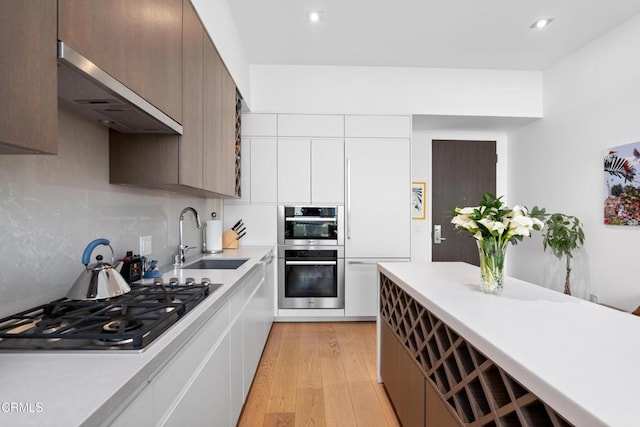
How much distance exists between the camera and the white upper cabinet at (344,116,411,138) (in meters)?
3.55

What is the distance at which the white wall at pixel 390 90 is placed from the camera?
3.65m

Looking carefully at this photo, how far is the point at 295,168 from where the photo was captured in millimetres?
3549

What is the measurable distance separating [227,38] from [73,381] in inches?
105

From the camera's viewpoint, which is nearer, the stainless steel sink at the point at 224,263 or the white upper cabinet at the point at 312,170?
the stainless steel sink at the point at 224,263

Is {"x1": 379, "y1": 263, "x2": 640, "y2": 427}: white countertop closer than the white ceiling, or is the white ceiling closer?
{"x1": 379, "y1": 263, "x2": 640, "y2": 427}: white countertop

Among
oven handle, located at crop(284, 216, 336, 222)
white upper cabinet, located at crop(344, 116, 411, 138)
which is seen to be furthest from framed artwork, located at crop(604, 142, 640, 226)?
oven handle, located at crop(284, 216, 336, 222)

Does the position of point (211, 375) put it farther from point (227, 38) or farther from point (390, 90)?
point (390, 90)

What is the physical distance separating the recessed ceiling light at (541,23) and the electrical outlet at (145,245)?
3675 millimetres

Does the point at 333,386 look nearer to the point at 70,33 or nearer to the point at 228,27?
the point at 70,33

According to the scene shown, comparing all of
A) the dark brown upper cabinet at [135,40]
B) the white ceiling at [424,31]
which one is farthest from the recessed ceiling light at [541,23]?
the dark brown upper cabinet at [135,40]

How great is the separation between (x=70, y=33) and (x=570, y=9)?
3.59m

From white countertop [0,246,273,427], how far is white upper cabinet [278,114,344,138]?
2892 mm

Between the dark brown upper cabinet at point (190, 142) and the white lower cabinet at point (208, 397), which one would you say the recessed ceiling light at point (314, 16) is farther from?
the white lower cabinet at point (208, 397)

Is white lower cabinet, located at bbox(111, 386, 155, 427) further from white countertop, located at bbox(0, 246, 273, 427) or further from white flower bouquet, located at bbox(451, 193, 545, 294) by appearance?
white flower bouquet, located at bbox(451, 193, 545, 294)
